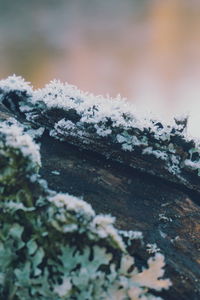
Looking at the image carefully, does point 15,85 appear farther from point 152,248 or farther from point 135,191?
point 152,248

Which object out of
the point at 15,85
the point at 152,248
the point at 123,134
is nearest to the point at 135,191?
the point at 123,134

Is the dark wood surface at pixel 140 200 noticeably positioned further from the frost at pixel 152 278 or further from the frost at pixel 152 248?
the frost at pixel 152 278

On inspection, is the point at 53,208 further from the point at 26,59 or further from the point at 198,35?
the point at 198,35

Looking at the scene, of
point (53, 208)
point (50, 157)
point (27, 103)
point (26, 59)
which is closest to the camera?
point (53, 208)

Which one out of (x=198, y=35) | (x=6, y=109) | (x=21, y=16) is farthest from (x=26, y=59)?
(x=6, y=109)

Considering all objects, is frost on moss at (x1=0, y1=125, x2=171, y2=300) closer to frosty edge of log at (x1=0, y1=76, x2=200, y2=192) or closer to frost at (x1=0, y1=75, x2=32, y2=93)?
frosty edge of log at (x1=0, y1=76, x2=200, y2=192)

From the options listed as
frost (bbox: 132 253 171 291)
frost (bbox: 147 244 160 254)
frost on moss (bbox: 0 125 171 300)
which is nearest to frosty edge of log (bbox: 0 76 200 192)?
frost (bbox: 147 244 160 254)

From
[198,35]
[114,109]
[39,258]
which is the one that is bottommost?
[39,258]
